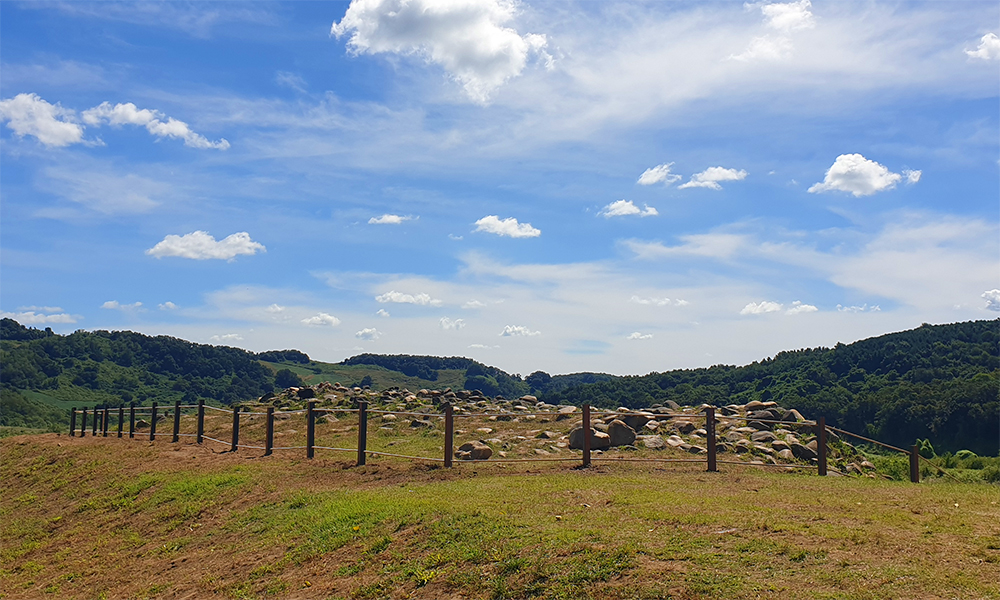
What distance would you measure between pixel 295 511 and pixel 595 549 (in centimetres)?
679

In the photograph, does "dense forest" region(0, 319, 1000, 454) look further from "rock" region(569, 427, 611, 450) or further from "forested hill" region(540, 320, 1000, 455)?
"rock" region(569, 427, 611, 450)

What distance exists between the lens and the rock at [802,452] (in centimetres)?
2256

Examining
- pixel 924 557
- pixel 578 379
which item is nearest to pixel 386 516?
pixel 924 557

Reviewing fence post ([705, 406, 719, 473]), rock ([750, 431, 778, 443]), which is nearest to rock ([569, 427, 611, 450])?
fence post ([705, 406, 719, 473])

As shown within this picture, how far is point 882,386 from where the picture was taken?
233ft

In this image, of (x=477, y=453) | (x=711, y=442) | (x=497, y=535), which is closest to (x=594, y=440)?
(x=477, y=453)

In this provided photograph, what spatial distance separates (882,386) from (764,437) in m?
56.7

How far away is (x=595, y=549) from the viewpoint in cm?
841

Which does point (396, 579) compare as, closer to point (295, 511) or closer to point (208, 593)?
point (208, 593)

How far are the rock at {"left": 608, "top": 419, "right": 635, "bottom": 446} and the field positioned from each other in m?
3.56

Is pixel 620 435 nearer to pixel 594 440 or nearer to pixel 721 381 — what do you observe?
pixel 594 440

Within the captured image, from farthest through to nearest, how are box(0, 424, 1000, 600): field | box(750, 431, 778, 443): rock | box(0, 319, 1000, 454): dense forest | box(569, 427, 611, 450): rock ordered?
box(0, 319, 1000, 454): dense forest, box(750, 431, 778, 443): rock, box(569, 427, 611, 450): rock, box(0, 424, 1000, 600): field

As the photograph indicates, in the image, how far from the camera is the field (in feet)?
24.6

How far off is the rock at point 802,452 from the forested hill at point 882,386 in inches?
1335
